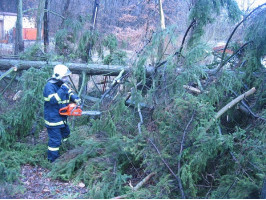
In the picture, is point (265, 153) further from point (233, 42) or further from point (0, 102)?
point (0, 102)

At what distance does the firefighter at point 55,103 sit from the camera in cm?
494

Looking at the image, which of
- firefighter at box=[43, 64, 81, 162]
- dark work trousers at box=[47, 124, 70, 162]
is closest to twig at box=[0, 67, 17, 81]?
firefighter at box=[43, 64, 81, 162]

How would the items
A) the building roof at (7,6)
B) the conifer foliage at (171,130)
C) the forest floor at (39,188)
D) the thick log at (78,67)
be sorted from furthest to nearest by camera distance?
the building roof at (7,6) → the thick log at (78,67) → the forest floor at (39,188) → the conifer foliage at (171,130)

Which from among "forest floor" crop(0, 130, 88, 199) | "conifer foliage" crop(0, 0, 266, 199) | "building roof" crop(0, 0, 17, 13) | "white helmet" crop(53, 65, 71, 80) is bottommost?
"forest floor" crop(0, 130, 88, 199)

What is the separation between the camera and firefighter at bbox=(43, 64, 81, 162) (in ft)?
16.2

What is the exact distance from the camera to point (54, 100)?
4.89 metres

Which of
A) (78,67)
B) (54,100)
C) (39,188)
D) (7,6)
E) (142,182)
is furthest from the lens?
(7,6)

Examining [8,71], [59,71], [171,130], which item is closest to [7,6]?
[8,71]

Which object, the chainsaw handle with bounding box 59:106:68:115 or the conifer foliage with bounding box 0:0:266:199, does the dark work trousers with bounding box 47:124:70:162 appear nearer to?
the conifer foliage with bounding box 0:0:266:199

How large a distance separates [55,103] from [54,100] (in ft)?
0.32

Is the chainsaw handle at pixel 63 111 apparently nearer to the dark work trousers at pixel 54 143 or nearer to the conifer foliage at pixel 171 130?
the dark work trousers at pixel 54 143

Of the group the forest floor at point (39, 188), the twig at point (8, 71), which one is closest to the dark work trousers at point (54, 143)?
the forest floor at point (39, 188)

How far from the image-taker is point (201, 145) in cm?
370

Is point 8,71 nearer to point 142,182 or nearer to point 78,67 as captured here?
point 78,67
